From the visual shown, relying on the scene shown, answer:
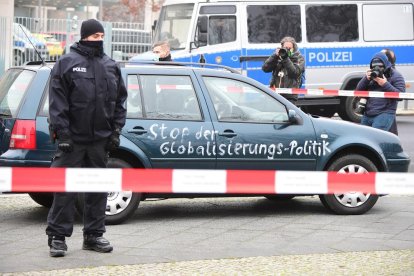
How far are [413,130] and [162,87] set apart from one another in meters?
11.2

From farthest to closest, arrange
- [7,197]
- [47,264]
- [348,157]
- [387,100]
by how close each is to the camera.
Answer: [387,100] < [7,197] < [348,157] < [47,264]

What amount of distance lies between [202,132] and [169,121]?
31 centimetres

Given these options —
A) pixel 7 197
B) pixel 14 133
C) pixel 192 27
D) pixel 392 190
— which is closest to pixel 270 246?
pixel 392 190

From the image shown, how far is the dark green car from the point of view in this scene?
343 inches

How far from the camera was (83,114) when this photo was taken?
289 inches

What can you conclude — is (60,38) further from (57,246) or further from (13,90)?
(57,246)

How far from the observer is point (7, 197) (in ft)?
34.1

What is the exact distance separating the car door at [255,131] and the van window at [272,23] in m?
10.3

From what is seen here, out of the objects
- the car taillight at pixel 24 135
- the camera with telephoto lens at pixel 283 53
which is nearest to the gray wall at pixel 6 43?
the camera with telephoto lens at pixel 283 53

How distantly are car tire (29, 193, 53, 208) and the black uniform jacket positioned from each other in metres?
2.28

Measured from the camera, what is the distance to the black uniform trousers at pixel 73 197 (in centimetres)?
737

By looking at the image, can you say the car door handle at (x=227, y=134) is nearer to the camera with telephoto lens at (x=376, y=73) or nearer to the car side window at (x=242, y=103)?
the car side window at (x=242, y=103)

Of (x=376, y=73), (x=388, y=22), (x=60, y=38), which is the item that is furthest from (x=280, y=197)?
(x=60, y=38)

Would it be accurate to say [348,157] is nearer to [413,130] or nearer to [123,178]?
[123,178]
